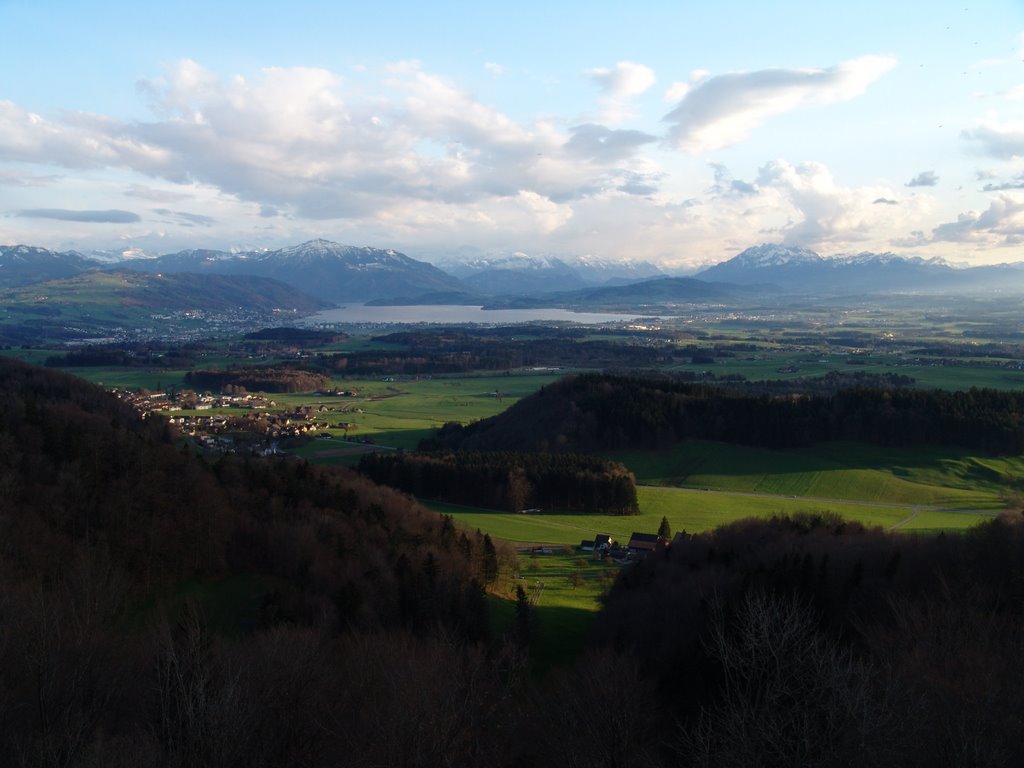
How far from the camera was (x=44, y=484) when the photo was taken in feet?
89.7

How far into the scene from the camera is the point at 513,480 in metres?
52.4

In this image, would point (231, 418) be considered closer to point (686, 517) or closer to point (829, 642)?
point (686, 517)

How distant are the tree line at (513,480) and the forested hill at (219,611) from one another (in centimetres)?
1207

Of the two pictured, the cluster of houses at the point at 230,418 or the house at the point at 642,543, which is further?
the cluster of houses at the point at 230,418

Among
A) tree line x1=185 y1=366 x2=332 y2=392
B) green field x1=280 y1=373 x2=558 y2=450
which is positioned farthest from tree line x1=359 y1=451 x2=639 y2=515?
tree line x1=185 y1=366 x2=332 y2=392

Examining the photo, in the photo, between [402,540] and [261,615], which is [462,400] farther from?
[261,615]

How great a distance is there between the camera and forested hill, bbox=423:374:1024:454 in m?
61.4

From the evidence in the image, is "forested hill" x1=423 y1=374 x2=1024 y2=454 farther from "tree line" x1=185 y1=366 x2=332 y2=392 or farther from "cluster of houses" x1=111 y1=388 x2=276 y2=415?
"tree line" x1=185 y1=366 x2=332 y2=392

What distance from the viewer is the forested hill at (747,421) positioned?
201 feet

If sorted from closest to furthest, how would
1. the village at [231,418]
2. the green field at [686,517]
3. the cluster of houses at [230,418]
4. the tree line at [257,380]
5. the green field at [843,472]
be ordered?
the green field at [686,517] < the green field at [843,472] < the village at [231,418] < the cluster of houses at [230,418] < the tree line at [257,380]

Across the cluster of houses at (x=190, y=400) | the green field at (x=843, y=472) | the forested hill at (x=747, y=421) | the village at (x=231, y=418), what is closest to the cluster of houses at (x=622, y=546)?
the green field at (x=843, y=472)

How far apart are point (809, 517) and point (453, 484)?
2537cm

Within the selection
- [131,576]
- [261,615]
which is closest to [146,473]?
[131,576]

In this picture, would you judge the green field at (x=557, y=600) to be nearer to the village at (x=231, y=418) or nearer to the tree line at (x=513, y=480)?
the tree line at (x=513, y=480)
